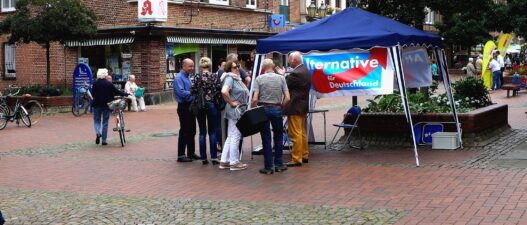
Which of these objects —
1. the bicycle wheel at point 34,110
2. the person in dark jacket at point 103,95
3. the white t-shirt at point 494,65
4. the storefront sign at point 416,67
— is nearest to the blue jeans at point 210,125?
the person in dark jacket at point 103,95

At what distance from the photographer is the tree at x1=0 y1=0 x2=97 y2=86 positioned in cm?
2458

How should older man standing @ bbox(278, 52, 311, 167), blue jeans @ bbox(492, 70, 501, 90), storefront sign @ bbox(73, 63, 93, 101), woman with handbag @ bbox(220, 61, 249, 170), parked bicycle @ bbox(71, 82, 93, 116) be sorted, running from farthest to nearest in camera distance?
1. blue jeans @ bbox(492, 70, 501, 90)
2. storefront sign @ bbox(73, 63, 93, 101)
3. parked bicycle @ bbox(71, 82, 93, 116)
4. older man standing @ bbox(278, 52, 311, 167)
5. woman with handbag @ bbox(220, 61, 249, 170)

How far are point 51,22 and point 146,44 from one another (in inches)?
189

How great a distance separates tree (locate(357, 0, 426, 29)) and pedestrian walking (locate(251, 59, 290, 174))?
575 cm

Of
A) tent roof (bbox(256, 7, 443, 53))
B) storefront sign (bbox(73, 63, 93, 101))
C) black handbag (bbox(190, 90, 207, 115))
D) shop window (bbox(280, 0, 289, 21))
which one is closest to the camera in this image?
tent roof (bbox(256, 7, 443, 53))

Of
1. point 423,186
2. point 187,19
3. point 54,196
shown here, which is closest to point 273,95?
point 423,186

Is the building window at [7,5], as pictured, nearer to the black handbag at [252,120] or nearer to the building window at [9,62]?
the building window at [9,62]

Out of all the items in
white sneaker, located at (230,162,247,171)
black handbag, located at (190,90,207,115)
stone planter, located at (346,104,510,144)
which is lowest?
white sneaker, located at (230,162,247,171)

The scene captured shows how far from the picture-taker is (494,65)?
31.6 metres

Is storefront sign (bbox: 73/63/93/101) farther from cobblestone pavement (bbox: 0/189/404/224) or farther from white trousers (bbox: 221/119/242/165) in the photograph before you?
cobblestone pavement (bbox: 0/189/404/224)

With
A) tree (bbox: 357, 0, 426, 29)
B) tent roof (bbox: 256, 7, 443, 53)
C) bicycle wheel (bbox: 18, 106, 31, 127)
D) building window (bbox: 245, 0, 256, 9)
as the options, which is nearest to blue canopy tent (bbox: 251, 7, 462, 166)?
tent roof (bbox: 256, 7, 443, 53)

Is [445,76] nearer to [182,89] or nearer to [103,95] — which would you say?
[182,89]

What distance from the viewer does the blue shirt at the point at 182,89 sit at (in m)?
11.7

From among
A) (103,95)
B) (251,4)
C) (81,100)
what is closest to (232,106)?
(103,95)
